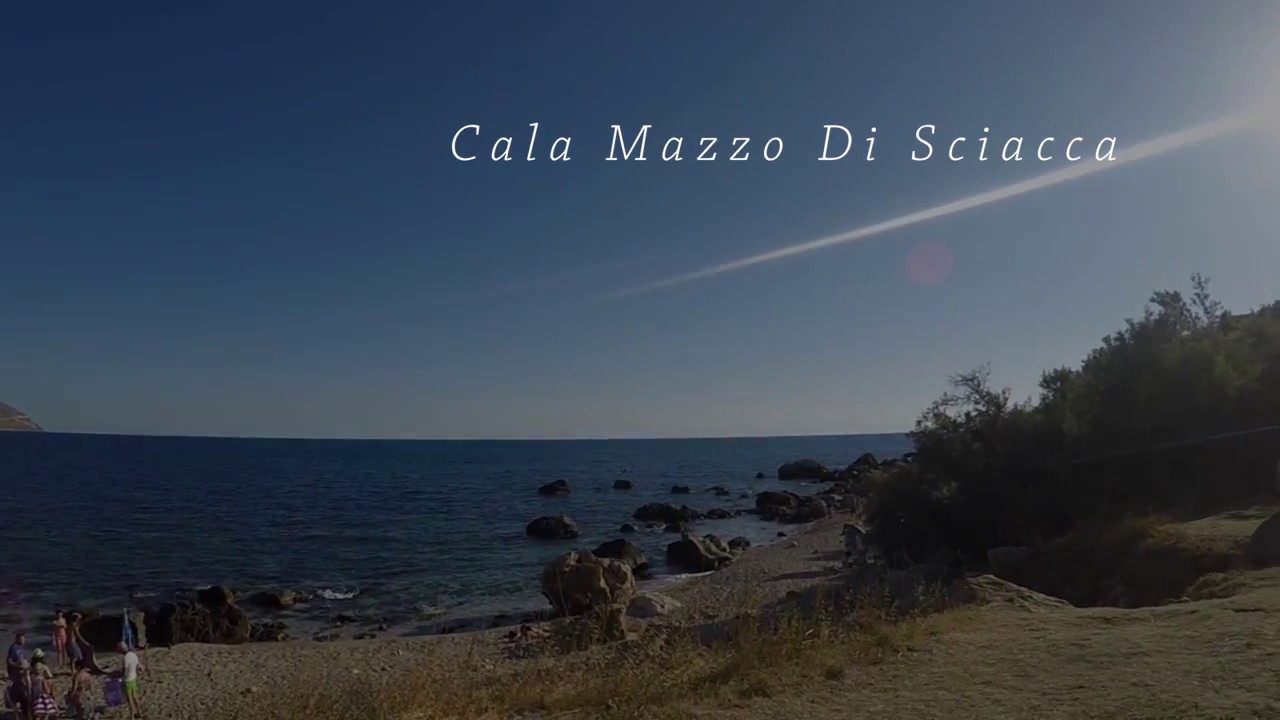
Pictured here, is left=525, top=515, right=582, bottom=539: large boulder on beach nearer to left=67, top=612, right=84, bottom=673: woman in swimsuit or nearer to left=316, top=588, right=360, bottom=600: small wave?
left=316, top=588, right=360, bottom=600: small wave

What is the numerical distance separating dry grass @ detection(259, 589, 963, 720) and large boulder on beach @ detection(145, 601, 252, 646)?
19.8 metres

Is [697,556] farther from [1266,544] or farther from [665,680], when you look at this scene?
[665,680]

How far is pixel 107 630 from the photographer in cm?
2573

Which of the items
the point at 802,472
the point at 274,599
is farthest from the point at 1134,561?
the point at 802,472

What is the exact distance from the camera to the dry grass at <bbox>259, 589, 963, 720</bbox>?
8156mm

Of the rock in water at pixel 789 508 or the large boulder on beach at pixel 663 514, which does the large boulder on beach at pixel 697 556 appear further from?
the rock in water at pixel 789 508

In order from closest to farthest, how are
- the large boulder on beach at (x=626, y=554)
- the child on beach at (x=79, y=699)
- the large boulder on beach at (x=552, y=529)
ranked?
the child on beach at (x=79, y=699) < the large boulder on beach at (x=626, y=554) < the large boulder on beach at (x=552, y=529)

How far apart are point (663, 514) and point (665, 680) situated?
52.1 meters

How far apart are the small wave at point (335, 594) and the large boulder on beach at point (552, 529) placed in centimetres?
1613

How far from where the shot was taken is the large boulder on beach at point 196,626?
26578mm

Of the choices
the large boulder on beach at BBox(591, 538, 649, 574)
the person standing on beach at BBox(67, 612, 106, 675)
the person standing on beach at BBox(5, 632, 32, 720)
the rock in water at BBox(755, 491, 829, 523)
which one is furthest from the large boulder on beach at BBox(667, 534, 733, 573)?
the person standing on beach at BBox(5, 632, 32, 720)

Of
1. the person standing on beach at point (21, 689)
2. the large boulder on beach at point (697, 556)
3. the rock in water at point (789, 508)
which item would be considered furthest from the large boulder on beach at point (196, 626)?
the rock in water at point (789, 508)

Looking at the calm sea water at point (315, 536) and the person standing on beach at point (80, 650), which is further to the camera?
the calm sea water at point (315, 536)

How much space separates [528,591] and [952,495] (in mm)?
17456
